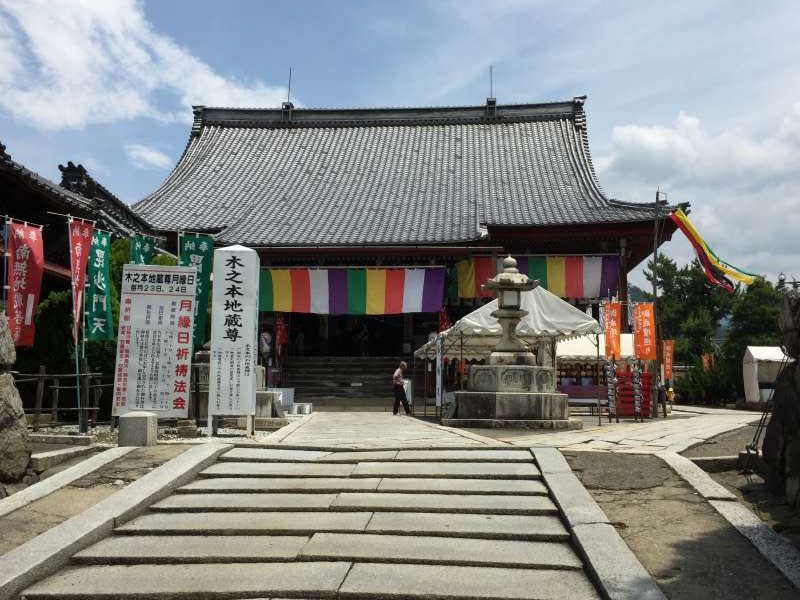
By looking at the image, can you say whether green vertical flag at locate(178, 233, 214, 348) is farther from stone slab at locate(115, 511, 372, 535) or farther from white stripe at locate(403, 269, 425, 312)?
white stripe at locate(403, 269, 425, 312)

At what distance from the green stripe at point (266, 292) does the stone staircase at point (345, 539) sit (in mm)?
11403

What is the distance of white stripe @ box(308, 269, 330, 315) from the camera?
1833 centimetres

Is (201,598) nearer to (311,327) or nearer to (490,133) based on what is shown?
(311,327)

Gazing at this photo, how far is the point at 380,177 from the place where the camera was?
76.8 ft

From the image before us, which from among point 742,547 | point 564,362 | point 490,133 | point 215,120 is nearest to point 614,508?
point 742,547

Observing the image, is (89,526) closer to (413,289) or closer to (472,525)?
(472,525)

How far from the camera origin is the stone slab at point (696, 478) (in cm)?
589

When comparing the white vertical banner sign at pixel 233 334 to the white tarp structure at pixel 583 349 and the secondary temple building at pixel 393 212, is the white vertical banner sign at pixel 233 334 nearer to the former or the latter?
the secondary temple building at pixel 393 212

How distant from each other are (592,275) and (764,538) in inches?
574

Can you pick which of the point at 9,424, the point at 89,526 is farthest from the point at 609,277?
the point at 89,526

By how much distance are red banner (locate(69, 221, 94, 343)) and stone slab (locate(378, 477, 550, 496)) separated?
6.19 meters

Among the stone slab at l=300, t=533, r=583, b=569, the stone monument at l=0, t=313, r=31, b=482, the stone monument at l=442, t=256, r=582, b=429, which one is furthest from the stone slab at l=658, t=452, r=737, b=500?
the stone monument at l=0, t=313, r=31, b=482

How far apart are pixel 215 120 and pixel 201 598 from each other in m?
24.9

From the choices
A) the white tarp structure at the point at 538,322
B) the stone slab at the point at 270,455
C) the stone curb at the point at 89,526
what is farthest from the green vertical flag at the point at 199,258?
the stone curb at the point at 89,526
